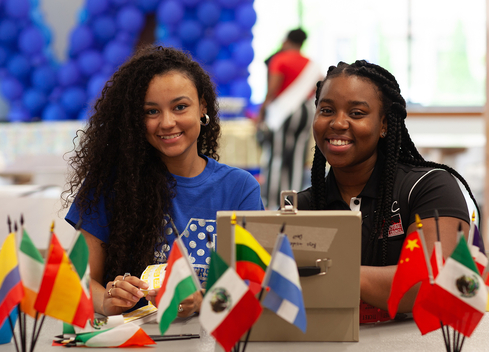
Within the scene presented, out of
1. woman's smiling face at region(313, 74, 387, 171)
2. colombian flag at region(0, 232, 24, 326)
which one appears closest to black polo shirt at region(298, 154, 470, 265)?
woman's smiling face at region(313, 74, 387, 171)

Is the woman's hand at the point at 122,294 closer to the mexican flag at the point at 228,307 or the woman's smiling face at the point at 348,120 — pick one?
the mexican flag at the point at 228,307

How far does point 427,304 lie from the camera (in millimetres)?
962

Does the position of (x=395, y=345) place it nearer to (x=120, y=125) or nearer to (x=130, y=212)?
(x=130, y=212)

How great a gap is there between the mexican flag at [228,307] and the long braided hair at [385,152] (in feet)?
2.17

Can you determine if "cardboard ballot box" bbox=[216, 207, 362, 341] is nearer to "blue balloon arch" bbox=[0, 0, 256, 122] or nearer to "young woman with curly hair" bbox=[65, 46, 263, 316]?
"young woman with curly hair" bbox=[65, 46, 263, 316]

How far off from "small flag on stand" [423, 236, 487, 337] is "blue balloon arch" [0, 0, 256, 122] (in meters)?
5.51

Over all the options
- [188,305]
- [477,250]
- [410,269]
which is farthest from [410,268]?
[188,305]

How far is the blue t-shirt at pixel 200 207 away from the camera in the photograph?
5.03 feet

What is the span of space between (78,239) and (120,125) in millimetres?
709

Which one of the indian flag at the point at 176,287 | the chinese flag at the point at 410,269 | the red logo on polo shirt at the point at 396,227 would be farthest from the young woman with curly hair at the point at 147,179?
the chinese flag at the point at 410,269

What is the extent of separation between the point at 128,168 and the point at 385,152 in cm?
77

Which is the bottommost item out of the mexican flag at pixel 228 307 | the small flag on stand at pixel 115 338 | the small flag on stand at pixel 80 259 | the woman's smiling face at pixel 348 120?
the small flag on stand at pixel 115 338

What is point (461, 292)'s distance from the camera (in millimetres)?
912

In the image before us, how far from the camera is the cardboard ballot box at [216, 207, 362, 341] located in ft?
3.42
